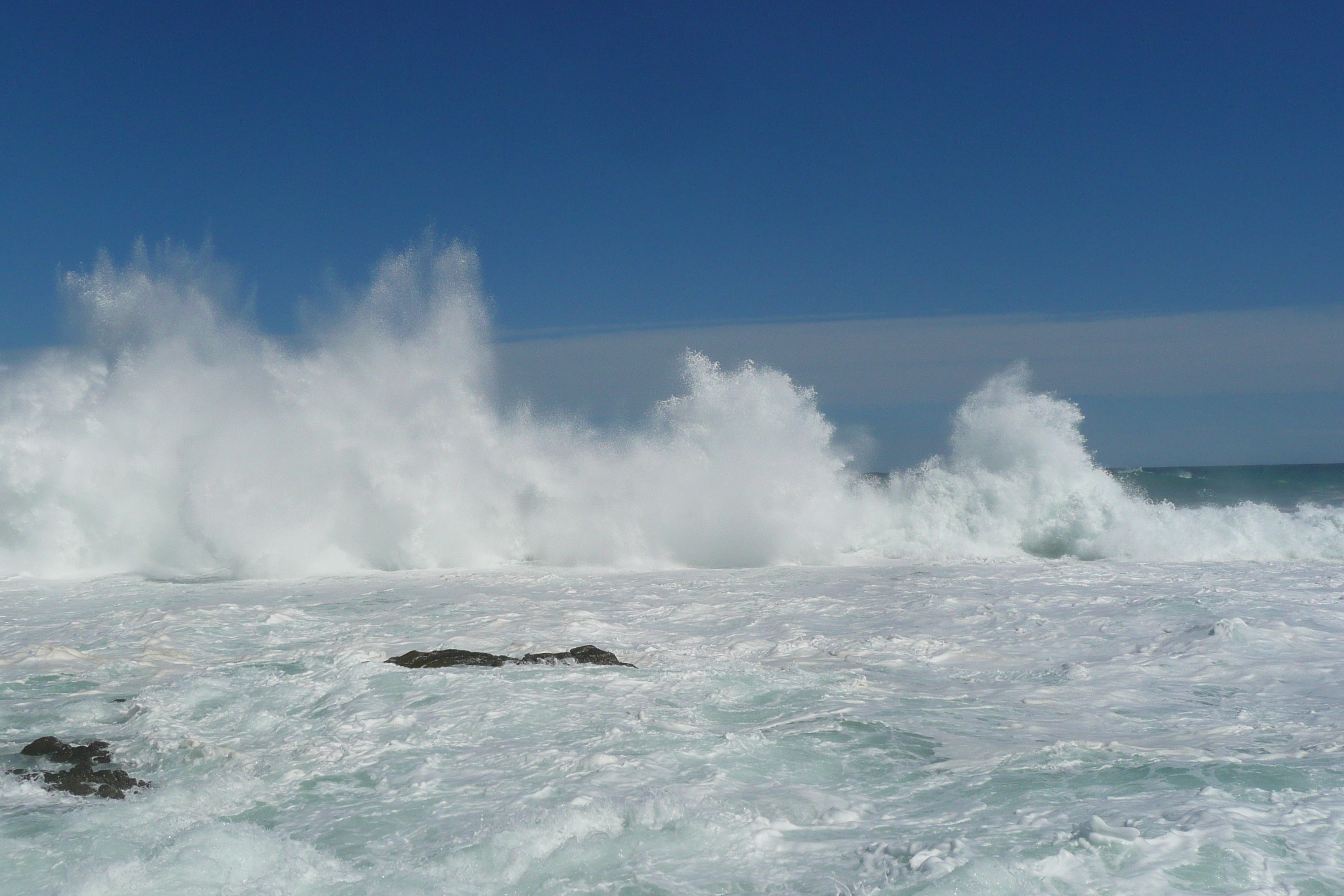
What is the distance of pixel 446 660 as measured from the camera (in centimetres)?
768

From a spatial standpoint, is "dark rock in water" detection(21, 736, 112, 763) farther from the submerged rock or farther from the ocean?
the submerged rock

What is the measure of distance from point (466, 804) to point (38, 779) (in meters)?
2.35

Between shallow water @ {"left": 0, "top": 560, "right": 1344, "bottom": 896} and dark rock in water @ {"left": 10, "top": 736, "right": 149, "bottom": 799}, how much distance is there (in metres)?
0.11

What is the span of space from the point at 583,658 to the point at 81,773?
3582 mm

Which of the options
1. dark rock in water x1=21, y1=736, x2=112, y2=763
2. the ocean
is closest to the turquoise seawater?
the ocean

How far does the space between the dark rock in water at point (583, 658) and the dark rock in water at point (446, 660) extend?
18 cm

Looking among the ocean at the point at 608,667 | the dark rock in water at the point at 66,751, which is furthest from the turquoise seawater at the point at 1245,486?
the dark rock in water at the point at 66,751

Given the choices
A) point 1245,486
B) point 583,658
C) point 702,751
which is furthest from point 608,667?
point 1245,486

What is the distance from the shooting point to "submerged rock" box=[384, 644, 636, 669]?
7602 mm

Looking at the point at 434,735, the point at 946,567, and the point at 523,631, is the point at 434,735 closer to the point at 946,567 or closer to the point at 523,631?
the point at 523,631

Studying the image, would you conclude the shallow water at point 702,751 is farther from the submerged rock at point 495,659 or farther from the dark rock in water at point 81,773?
the submerged rock at point 495,659

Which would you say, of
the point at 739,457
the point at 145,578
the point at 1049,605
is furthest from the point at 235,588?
the point at 1049,605

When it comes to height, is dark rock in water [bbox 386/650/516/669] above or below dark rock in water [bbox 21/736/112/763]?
above

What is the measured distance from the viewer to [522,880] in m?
3.83
